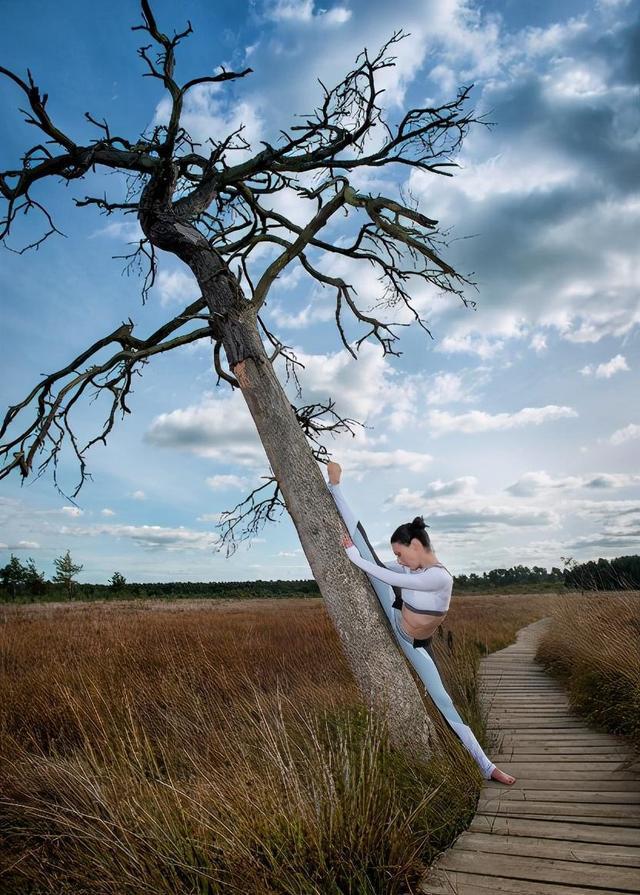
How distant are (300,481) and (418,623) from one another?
4.42 ft

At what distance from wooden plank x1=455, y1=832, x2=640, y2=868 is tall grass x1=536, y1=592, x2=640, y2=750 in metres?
1.91

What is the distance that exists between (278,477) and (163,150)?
306cm

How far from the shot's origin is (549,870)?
2785mm

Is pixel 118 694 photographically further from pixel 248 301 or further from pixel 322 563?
pixel 248 301

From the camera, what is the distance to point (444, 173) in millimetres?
5594

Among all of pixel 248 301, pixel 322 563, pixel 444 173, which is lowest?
pixel 322 563

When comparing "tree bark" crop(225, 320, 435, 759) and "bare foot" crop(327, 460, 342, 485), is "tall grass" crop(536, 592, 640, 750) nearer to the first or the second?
"tree bark" crop(225, 320, 435, 759)

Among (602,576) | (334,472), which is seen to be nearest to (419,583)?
(334,472)

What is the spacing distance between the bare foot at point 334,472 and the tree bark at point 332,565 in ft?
0.26

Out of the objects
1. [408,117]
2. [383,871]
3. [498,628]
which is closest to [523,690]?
[383,871]

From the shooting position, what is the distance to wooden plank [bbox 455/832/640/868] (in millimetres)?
2895

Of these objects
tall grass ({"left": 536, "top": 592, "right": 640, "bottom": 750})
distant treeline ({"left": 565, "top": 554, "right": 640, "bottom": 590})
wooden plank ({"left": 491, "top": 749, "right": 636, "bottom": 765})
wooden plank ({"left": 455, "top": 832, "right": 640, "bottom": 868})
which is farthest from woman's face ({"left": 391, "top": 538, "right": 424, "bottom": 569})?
distant treeline ({"left": 565, "top": 554, "right": 640, "bottom": 590})

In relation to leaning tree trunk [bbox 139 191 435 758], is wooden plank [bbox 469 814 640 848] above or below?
below

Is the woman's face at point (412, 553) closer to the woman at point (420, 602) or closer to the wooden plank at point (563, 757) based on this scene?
the woman at point (420, 602)
